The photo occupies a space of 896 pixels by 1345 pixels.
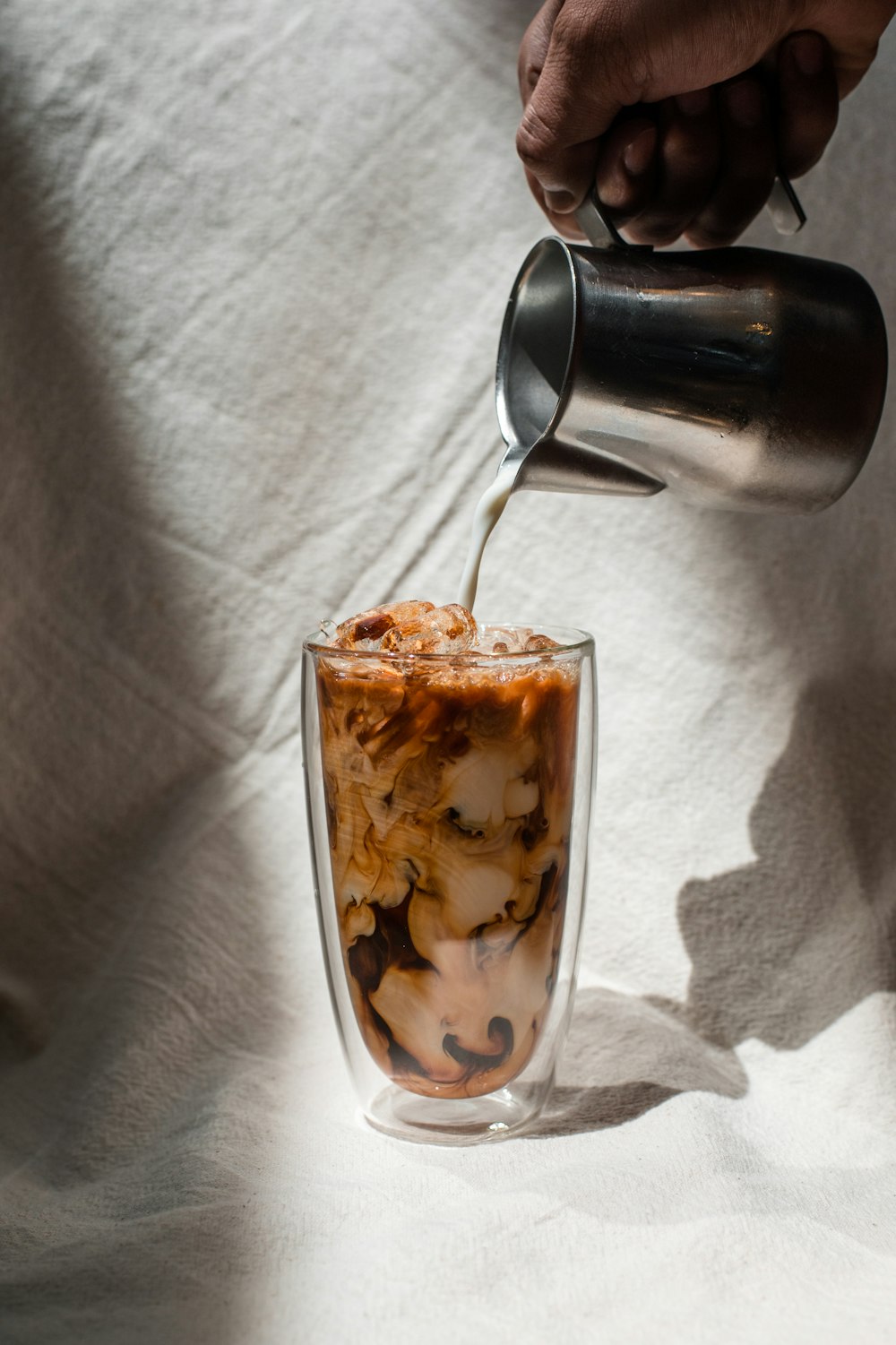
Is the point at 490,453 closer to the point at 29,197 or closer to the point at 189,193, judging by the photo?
the point at 189,193

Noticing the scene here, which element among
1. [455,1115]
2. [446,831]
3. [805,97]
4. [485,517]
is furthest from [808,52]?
[455,1115]

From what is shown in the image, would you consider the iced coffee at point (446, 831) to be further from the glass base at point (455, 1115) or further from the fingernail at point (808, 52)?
the fingernail at point (808, 52)

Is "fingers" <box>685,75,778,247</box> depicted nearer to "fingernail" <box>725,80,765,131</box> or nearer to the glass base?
"fingernail" <box>725,80,765,131</box>

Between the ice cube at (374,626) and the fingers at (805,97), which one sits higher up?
the fingers at (805,97)

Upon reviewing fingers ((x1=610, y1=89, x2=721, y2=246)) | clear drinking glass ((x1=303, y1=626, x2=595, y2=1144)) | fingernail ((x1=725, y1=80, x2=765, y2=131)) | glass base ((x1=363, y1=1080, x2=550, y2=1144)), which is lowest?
glass base ((x1=363, y1=1080, x2=550, y2=1144))

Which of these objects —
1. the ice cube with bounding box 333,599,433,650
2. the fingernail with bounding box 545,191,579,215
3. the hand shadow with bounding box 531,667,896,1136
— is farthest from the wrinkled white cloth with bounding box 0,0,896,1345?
the ice cube with bounding box 333,599,433,650

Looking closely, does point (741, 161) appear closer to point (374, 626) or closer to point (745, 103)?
point (745, 103)

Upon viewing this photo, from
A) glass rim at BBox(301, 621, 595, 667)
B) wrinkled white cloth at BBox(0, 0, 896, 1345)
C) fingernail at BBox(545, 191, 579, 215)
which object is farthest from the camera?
wrinkled white cloth at BBox(0, 0, 896, 1345)

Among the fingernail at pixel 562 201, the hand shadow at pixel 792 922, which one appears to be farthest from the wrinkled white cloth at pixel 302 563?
the fingernail at pixel 562 201
